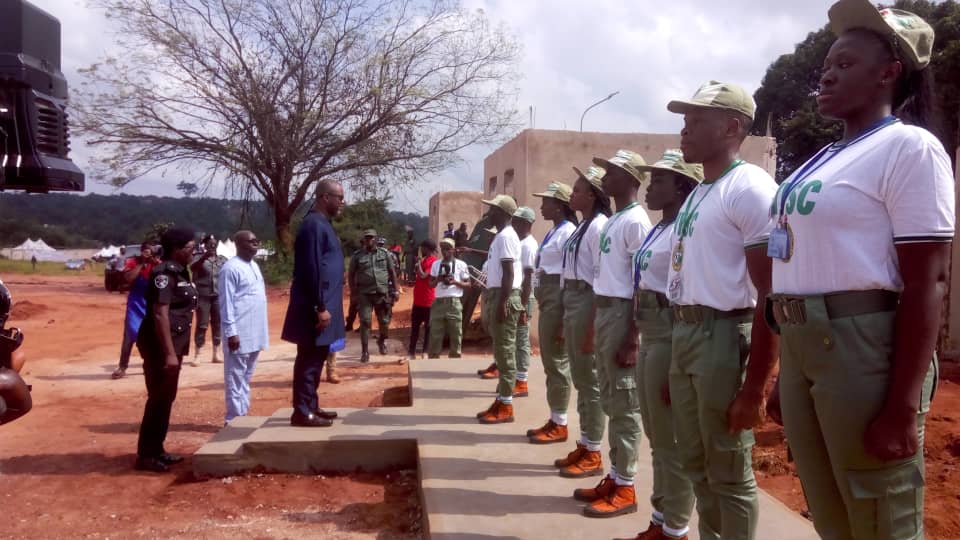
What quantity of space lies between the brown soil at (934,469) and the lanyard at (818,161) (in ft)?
7.57

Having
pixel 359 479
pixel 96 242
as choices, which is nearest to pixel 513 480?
pixel 359 479

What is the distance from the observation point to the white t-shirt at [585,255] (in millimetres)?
4355

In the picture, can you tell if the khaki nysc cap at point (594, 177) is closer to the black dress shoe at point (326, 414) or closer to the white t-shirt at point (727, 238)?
the white t-shirt at point (727, 238)

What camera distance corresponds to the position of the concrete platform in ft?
11.8

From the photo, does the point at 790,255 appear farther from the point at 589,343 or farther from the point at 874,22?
the point at 589,343

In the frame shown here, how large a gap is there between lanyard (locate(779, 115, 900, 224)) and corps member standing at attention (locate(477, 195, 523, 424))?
12.9 ft

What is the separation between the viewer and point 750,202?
243 cm

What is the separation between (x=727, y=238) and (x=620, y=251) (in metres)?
1.21

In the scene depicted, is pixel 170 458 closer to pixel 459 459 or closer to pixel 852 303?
pixel 459 459

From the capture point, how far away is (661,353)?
2863 millimetres

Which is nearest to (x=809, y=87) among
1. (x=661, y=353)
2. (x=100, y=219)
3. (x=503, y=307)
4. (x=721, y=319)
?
(x=503, y=307)

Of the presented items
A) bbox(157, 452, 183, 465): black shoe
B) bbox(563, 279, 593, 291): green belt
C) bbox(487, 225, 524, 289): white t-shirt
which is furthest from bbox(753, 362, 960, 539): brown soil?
bbox(157, 452, 183, 465): black shoe

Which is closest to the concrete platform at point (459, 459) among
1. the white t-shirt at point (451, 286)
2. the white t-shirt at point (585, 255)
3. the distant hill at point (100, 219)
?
the white t-shirt at point (585, 255)

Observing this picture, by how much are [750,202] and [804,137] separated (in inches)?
798
